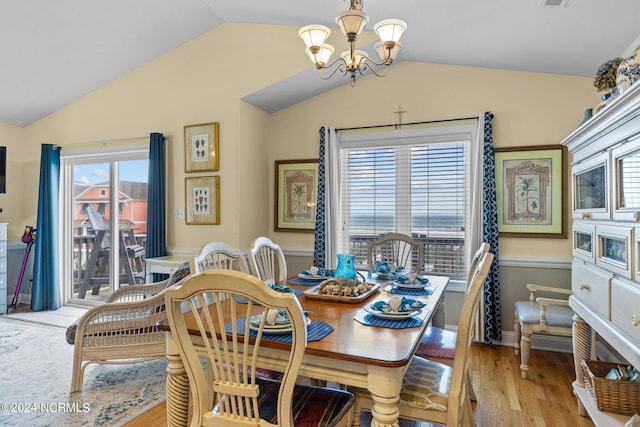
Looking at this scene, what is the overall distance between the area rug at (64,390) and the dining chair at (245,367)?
1.20 m

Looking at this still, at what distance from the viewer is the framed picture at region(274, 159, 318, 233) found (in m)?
4.23

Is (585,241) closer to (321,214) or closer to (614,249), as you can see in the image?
(614,249)

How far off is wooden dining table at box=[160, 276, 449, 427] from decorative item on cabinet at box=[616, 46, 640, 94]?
1.38 meters

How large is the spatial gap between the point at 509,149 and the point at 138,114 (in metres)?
3.97

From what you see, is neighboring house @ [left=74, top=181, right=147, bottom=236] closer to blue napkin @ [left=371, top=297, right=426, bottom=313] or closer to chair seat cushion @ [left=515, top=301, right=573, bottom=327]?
blue napkin @ [left=371, top=297, right=426, bottom=313]

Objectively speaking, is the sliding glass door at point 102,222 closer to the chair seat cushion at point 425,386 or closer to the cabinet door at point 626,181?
the chair seat cushion at point 425,386

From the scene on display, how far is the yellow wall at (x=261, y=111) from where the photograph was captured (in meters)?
3.44

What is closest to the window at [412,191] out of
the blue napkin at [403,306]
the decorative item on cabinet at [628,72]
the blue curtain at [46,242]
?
the decorative item on cabinet at [628,72]

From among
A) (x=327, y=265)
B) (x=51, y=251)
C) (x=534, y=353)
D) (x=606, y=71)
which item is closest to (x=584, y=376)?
(x=534, y=353)

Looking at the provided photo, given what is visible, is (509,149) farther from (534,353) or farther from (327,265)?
(327,265)

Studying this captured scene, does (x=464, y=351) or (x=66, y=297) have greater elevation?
(x=464, y=351)

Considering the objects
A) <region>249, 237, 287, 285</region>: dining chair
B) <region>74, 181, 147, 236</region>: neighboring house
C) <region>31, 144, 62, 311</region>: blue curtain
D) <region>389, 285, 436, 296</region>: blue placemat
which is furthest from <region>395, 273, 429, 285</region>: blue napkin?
<region>31, 144, 62, 311</region>: blue curtain

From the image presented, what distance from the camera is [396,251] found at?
3.57 m

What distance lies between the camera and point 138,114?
4.43m
